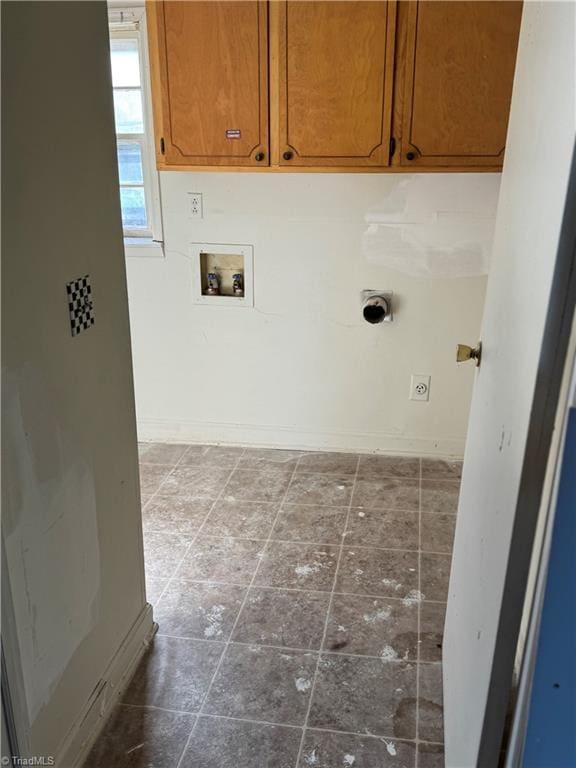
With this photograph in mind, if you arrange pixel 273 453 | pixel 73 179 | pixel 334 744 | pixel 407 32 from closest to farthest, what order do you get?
pixel 73 179 < pixel 334 744 < pixel 407 32 < pixel 273 453

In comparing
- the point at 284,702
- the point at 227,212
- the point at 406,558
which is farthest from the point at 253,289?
the point at 284,702

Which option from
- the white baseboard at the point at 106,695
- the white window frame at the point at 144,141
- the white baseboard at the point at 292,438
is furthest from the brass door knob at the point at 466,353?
the white window frame at the point at 144,141

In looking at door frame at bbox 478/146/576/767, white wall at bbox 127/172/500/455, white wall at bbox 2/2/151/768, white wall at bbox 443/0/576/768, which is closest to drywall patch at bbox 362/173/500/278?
white wall at bbox 127/172/500/455

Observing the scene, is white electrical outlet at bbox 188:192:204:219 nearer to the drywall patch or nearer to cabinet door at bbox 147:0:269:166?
cabinet door at bbox 147:0:269:166

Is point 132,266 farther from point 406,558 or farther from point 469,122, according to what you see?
point 406,558

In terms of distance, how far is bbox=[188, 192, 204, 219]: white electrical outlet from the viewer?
3057 millimetres

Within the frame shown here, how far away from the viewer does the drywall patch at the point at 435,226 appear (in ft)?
9.34

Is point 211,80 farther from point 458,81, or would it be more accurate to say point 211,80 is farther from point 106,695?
point 106,695

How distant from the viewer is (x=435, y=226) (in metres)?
2.90

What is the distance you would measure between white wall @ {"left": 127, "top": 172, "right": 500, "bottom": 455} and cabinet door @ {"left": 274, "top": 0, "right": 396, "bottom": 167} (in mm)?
323

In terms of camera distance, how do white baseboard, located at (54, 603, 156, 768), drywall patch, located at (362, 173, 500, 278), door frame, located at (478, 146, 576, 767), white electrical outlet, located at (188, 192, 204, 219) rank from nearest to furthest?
door frame, located at (478, 146, 576, 767), white baseboard, located at (54, 603, 156, 768), drywall patch, located at (362, 173, 500, 278), white electrical outlet, located at (188, 192, 204, 219)

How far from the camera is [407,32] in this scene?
2.41 metres

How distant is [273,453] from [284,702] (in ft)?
5.33

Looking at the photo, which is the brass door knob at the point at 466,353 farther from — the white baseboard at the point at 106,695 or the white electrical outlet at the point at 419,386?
the white electrical outlet at the point at 419,386
